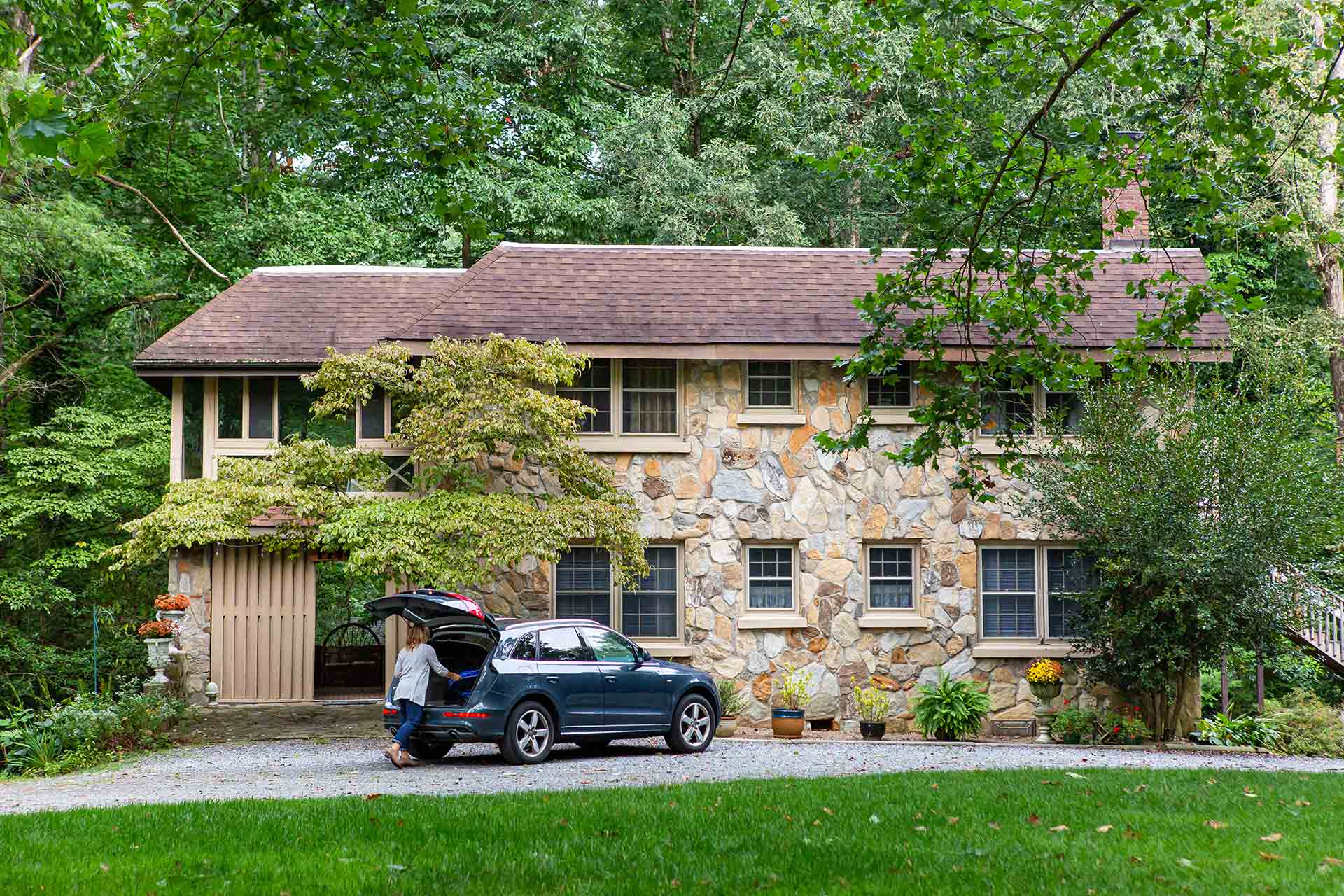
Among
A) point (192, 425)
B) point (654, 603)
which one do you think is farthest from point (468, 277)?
point (654, 603)

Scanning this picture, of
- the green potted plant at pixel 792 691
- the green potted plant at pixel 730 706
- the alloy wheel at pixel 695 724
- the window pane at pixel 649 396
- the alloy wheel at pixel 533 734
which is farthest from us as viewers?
the window pane at pixel 649 396

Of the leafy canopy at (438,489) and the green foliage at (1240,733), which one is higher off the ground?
the leafy canopy at (438,489)

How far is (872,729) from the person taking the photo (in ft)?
58.3

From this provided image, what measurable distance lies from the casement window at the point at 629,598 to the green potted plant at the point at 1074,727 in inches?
216

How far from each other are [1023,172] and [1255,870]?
5755 millimetres

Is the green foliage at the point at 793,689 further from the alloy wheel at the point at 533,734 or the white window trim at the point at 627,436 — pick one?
the alloy wheel at the point at 533,734

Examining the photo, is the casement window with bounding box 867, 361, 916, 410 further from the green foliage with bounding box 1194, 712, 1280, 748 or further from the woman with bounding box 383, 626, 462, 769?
the woman with bounding box 383, 626, 462, 769

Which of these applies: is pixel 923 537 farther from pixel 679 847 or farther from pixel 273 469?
pixel 679 847

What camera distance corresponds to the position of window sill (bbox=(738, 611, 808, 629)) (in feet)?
62.2

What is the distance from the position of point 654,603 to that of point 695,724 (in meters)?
4.53

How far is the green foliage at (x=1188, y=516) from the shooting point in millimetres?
16453

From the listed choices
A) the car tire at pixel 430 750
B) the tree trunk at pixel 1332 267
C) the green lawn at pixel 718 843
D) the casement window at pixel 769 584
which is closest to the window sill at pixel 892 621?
the casement window at pixel 769 584

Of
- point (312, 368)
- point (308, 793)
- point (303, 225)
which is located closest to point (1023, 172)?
point (308, 793)

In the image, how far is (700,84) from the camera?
105ft
